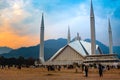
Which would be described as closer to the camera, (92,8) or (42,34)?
(92,8)

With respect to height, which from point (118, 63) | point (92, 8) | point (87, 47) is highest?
point (92, 8)

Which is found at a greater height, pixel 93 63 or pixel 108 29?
pixel 108 29

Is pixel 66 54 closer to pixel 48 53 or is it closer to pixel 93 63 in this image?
pixel 93 63

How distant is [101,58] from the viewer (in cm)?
5919

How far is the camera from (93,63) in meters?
58.5

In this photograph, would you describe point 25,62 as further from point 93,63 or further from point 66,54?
point 93,63

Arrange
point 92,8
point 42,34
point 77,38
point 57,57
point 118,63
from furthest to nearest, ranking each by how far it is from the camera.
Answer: point 77,38
point 57,57
point 42,34
point 92,8
point 118,63

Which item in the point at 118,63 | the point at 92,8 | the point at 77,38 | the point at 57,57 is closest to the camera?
the point at 118,63

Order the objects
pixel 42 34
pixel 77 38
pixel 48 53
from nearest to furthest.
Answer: pixel 42 34, pixel 77 38, pixel 48 53

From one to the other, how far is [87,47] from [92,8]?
92.7 ft

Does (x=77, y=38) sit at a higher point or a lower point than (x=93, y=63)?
higher

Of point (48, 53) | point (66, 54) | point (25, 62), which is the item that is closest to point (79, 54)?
point (66, 54)

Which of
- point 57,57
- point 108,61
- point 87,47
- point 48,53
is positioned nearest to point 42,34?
point 57,57

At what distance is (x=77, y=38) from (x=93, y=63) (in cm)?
3587
